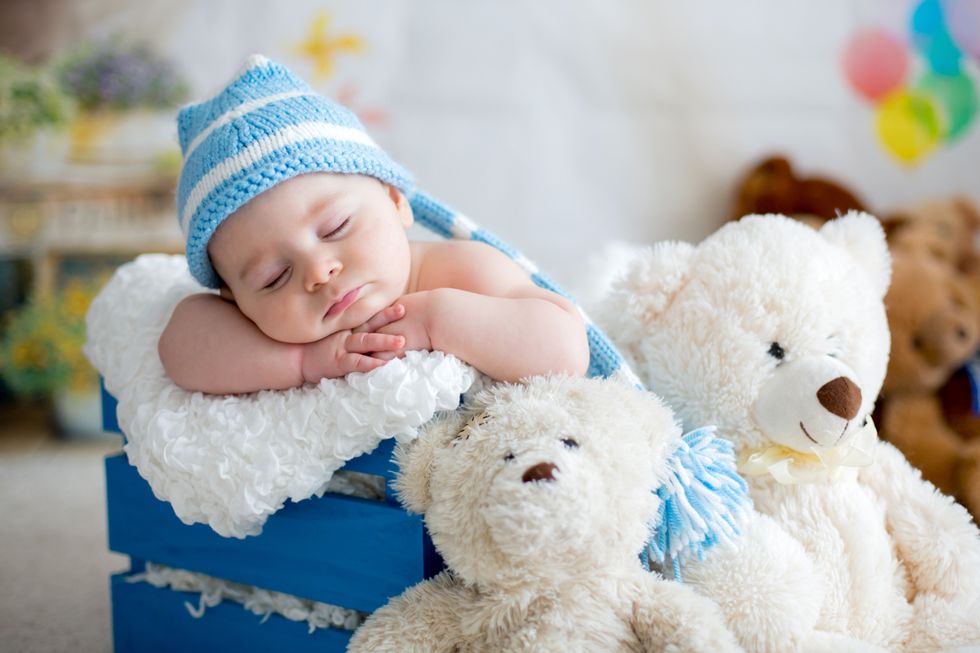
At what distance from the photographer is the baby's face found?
86cm

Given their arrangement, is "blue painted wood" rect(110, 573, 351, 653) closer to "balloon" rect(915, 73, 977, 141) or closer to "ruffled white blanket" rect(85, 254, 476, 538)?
"ruffled white blanket" rect(85, 254, 476, 538)

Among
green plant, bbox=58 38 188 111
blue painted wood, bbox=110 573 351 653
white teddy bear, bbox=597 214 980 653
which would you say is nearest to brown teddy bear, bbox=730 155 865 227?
white teddy bear, bbox=597 214 980 653

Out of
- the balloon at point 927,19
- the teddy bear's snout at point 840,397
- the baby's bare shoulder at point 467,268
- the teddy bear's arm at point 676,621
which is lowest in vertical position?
the teddy bear's arm at point 676,621

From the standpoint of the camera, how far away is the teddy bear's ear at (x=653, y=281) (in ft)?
3.10

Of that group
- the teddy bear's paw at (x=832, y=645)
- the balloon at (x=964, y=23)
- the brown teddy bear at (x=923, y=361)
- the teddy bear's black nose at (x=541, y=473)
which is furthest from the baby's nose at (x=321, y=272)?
the balloon at (x=964, y=23)

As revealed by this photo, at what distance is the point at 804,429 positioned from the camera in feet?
2.79

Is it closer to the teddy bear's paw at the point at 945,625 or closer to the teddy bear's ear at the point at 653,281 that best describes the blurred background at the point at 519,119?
the teddy bear's ear at the point at 653,281

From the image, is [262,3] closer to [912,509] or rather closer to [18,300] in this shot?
[18,300]

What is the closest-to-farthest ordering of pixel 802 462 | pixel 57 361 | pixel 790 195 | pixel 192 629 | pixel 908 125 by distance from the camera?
pixel 802 462, pixel 192 629, pixel 790 195, pixel 908 125, pixel 57 361

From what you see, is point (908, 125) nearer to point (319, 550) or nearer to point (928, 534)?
point (928, 534)

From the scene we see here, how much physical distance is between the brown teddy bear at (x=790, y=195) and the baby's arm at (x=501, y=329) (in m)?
1.13

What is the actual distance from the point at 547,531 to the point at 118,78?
198 cm

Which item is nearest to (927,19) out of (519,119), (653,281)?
(519,119)

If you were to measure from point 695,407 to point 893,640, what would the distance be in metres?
0.28
